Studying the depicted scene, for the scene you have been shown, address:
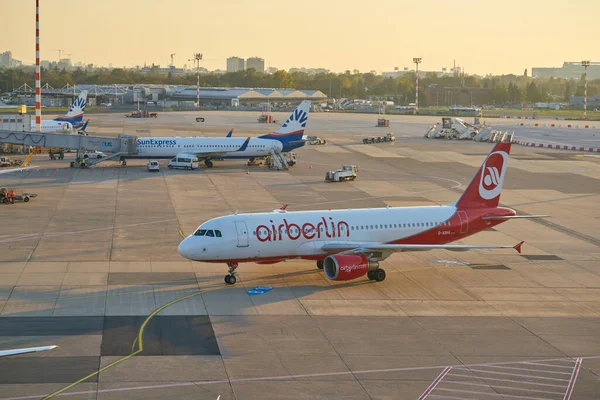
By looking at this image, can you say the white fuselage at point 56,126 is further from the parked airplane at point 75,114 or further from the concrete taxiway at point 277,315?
the concrete taxiway at point 277,315

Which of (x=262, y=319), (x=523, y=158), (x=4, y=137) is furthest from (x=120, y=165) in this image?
(x=262, y=319)

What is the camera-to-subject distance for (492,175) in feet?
163

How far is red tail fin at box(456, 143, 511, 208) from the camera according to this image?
162 ft

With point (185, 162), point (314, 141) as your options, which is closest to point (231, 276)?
point (185, 162)

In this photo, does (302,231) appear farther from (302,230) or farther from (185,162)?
(185,162)

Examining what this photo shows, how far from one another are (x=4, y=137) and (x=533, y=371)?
260 ft

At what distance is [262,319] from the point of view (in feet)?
122

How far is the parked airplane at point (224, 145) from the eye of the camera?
98.8 metres

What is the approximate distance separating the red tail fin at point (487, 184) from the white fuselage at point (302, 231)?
4.72 feet

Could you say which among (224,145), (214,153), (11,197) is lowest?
(11,197)

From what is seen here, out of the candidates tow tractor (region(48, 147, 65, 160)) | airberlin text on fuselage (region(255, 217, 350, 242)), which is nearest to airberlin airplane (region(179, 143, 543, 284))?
airberlin text on fuselage (region(255, 217, 350, 242))

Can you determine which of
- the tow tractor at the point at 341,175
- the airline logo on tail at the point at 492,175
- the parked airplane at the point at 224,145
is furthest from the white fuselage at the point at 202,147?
the airline logo on tail at the point at 492,175

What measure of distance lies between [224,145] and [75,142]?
59.9ft

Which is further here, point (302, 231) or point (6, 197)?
point (6, 197)
